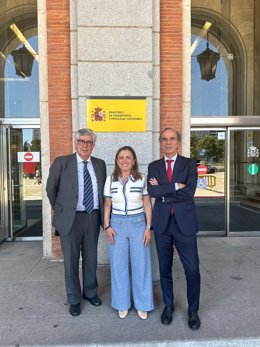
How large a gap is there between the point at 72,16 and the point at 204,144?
406 centimetres

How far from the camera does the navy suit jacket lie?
342cm

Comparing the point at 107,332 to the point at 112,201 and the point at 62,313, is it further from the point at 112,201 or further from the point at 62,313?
the point at 112,201

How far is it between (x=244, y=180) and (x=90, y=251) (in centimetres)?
542

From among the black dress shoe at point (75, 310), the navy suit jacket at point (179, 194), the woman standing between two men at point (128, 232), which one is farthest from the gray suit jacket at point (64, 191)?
the black dress shoe at point (75, 310)

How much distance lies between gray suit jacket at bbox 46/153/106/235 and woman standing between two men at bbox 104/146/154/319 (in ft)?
1.03

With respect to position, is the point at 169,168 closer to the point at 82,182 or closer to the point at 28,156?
the point at 82,182

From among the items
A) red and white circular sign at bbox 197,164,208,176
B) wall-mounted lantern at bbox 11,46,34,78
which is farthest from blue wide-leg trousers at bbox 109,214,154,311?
wall-mounted lantern at bbox 11,46,34,78

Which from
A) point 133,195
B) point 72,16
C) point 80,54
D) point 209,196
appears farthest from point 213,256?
point 72,16

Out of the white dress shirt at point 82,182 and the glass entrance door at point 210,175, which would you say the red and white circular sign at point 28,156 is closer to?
the glass entrance door at point 210,175

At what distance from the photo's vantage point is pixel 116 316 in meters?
3.80

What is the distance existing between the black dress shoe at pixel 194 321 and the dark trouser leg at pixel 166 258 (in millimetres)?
258

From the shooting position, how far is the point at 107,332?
3.47 meters

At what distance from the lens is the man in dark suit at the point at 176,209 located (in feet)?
11.3

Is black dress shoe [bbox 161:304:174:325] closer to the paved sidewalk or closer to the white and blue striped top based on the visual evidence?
the paved sidewalk
